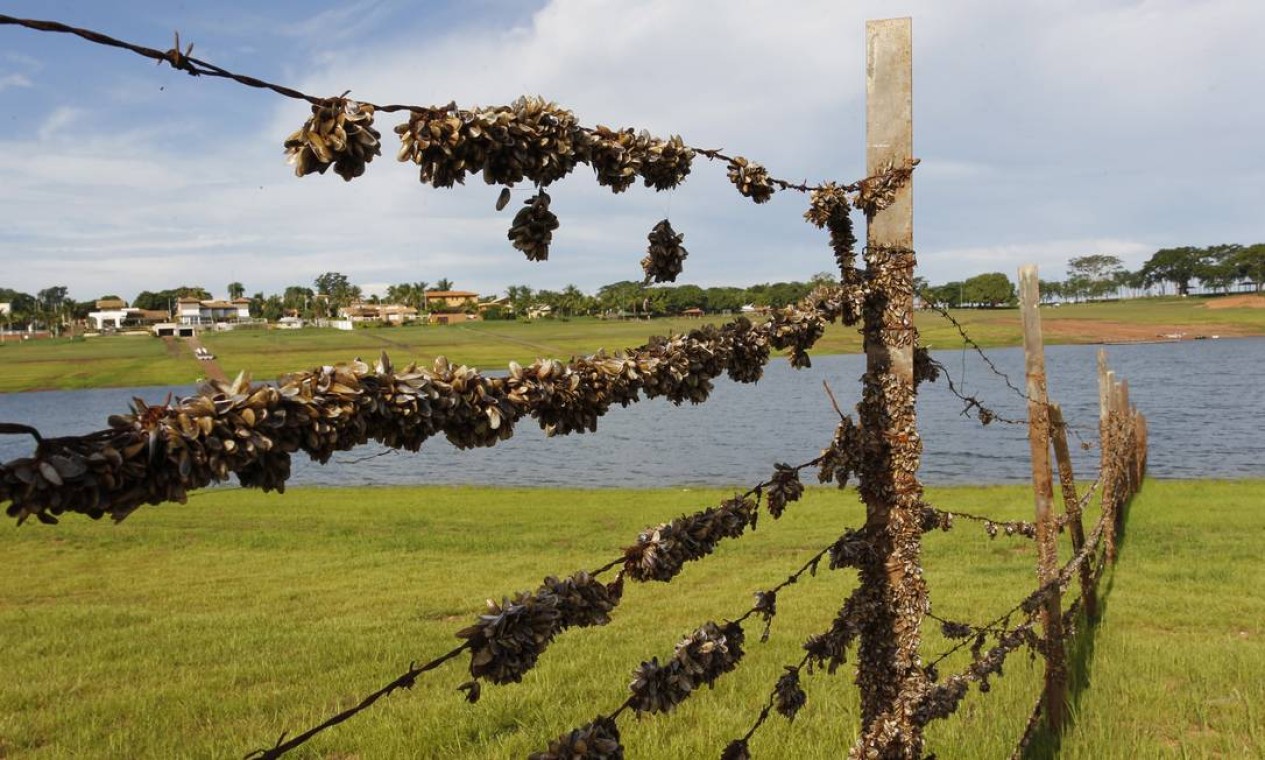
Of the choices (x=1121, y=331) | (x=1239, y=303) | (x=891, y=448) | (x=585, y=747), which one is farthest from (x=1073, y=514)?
(x=1239, y=303)

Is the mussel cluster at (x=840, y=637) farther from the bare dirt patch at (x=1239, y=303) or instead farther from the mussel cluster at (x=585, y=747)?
the bare dirt patch at (x=1239, y=303)

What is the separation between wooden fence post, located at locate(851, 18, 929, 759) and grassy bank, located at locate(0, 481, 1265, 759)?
4.41 ft

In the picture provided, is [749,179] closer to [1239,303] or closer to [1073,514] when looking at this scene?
[1073,514]

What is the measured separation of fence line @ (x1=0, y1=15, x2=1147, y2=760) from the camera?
1.44 meters

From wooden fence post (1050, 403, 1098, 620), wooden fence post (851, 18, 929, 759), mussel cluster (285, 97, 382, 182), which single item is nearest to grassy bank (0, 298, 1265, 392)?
wooden fence post (1050, 403, 1098, 620)

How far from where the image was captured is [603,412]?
7.68 ft

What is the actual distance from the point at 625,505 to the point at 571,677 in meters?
16.5

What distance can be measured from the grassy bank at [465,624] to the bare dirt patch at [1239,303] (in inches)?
6986

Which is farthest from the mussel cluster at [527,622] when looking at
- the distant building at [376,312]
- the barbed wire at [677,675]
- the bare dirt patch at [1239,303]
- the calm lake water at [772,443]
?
the bare dirt patch at [1239,303]

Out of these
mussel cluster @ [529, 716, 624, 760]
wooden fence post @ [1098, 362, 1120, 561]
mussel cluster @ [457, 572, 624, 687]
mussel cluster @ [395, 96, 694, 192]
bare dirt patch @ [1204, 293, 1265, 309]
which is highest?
bare dirt patch @ [1204, 293, 1265, 309]

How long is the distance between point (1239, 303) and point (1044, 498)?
20136 cm

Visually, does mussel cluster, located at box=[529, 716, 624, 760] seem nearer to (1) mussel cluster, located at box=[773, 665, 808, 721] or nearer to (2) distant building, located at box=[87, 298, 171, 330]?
(1) mussel cluster, located at box=[773, 665, 808, 721]

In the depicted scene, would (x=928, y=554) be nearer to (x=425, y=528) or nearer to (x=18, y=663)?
(x=425, y=528)

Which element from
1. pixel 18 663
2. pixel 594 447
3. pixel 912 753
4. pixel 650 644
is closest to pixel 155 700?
pixel 18 663
